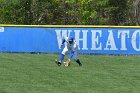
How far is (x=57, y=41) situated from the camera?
32594mm

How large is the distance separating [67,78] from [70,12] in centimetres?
2795

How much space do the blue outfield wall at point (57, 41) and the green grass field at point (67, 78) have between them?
8390 millimetres

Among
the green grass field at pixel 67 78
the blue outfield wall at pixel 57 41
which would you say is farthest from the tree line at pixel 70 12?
the green grass field at pixel 67 78

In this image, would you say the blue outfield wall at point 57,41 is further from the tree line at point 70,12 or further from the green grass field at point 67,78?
the tree line at point 70,12

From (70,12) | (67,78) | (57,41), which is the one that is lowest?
(70,12)

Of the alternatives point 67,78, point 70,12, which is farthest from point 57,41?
point 67,78

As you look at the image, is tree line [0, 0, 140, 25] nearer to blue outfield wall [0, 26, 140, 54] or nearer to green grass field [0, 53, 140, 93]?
blue outfield wall [0, 26, 140, 54]

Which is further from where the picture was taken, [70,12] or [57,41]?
[70,12]

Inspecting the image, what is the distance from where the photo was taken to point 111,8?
1735 inches

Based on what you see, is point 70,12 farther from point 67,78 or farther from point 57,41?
point 67,78

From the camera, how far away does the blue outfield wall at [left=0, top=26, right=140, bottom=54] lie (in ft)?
107

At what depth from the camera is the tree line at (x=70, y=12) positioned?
44.3 m

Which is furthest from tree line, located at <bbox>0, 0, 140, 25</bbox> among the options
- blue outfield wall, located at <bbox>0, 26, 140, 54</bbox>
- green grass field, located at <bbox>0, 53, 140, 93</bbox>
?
green grass field, located at <bbox>0, 53, 140, 93</bbox>

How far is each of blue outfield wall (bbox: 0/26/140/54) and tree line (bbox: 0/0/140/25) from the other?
11.1 m
